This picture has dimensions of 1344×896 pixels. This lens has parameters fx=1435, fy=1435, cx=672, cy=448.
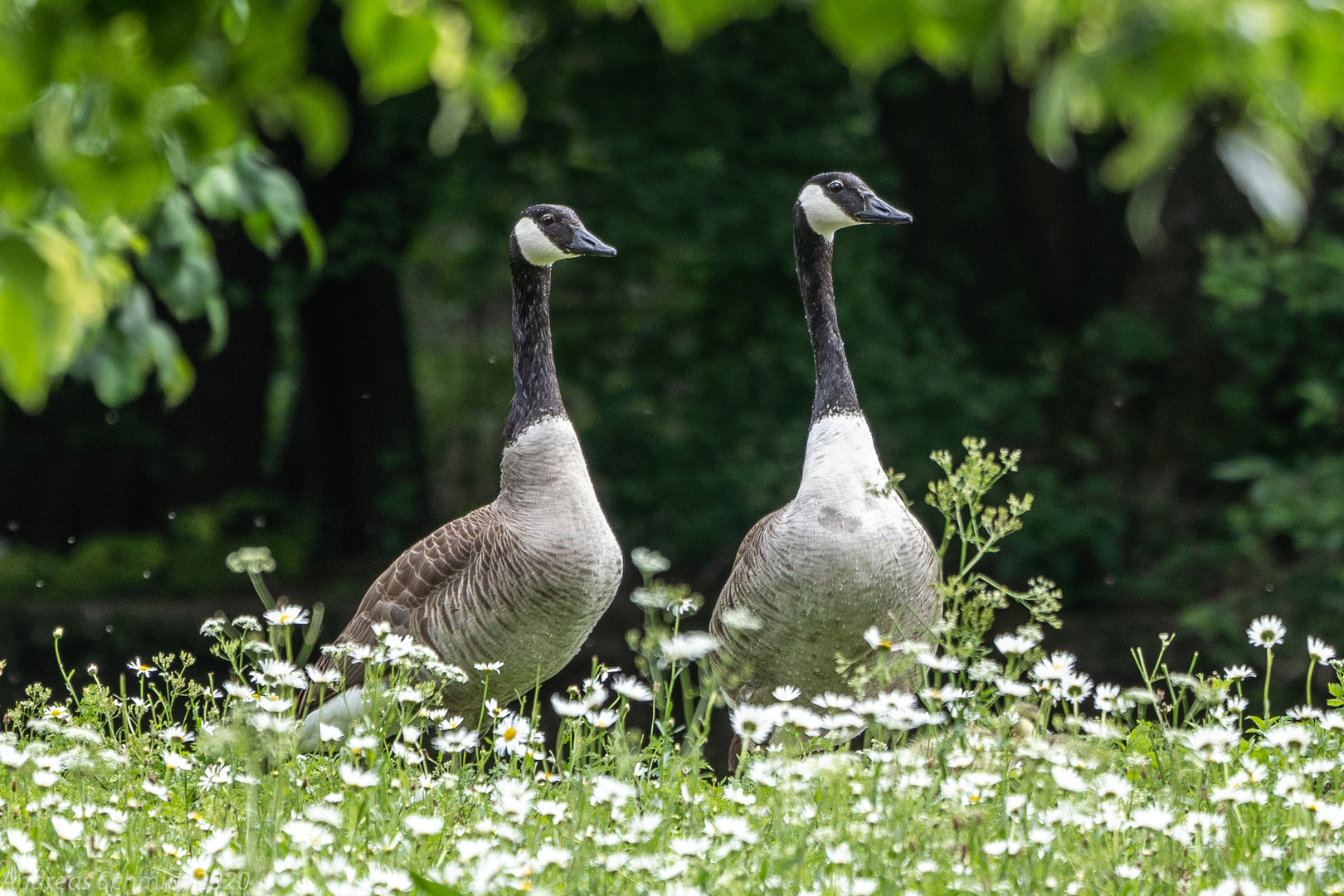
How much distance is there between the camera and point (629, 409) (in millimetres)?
10773

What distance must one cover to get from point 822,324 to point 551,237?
1.14 meters

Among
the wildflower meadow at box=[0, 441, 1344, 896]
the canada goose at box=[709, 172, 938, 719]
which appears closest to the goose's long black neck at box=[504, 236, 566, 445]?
the canada goose at box=[709, 172, 938, 719]

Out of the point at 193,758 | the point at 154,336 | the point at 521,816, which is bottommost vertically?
the point at 193,758

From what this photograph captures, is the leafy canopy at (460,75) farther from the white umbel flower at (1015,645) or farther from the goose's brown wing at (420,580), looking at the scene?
the goose's brown wing at (420,580)

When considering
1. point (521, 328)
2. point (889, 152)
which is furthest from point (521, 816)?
point (889, 152)

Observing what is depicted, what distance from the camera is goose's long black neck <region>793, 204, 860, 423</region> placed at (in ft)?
17.2

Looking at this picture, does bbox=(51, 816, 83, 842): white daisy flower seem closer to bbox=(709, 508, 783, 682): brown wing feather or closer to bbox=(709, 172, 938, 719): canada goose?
bbox=(709, 172, 938, 719): canada goose

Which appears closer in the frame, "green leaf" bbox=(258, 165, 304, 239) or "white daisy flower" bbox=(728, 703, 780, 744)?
"white daisy flower" bbox=(728, 703, 780, 744)

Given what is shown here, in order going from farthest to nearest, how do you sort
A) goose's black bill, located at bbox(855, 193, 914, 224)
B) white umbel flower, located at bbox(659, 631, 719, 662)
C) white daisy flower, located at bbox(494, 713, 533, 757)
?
goose's black bill, located at bbox(855, 193, 914, 224) → white daisy flower, located at bbox(494, 713, 533, 757) → white umbel flower, located at bbox(659, 631, 719, 662)

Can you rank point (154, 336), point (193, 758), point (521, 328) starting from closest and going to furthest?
1. point (193, 758)
2. point (154, 336)
3. point (521, 328)

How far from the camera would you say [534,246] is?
5805 mm

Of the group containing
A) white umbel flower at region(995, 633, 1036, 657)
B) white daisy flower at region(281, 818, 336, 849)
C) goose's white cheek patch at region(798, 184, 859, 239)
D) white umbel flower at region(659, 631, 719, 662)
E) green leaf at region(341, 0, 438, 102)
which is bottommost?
white daisy flower at region(281, 818, 336, 849)

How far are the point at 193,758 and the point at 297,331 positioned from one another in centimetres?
790

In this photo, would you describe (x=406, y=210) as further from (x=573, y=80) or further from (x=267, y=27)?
(x=267, y=27)
